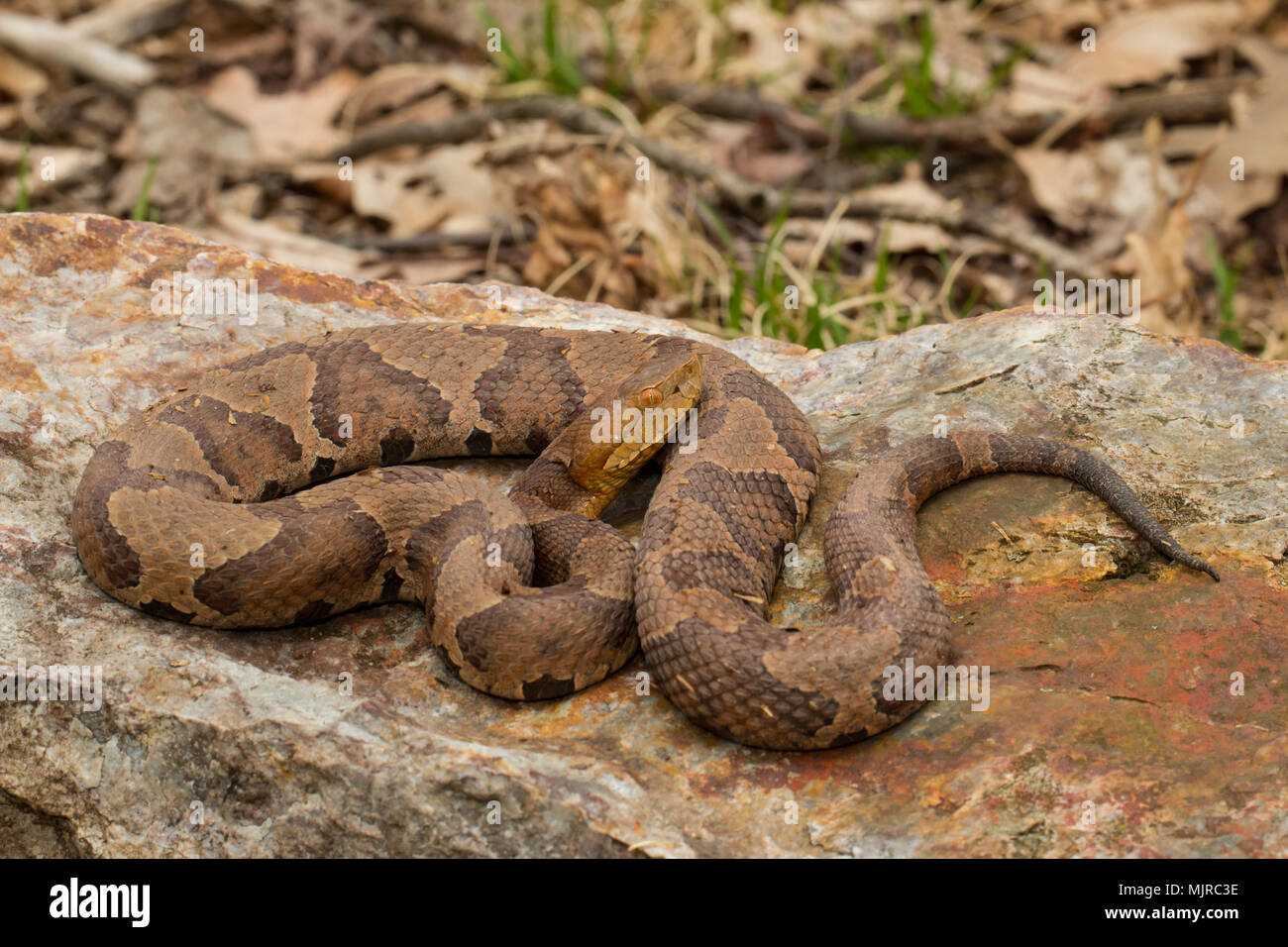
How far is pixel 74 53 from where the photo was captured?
1151 cm

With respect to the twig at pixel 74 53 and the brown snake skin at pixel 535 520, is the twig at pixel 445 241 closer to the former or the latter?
the twig at pixel 74 53

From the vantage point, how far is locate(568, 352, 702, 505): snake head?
576cm

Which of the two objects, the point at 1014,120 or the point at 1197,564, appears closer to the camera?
the point at 1197,564

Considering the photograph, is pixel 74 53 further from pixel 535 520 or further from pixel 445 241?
pixel 535 520

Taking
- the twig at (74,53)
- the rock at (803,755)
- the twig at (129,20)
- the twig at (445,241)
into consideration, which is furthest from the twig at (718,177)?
the rock at (803,755)

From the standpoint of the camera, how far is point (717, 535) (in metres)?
5.39

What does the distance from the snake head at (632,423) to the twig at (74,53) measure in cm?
759

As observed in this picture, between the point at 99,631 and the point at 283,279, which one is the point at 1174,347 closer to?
the point at 283,279

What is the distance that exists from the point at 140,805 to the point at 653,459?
8.90ft

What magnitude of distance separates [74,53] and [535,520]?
841 centimetres

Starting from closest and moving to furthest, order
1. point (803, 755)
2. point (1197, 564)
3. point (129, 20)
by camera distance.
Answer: point (803, 755) → point (1197, 564) → point (129, 20)

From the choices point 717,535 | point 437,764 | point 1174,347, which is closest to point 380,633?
point 437,764

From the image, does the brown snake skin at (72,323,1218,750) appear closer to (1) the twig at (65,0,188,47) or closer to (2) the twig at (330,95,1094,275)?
(2) the twig at (330,95,1094,275)

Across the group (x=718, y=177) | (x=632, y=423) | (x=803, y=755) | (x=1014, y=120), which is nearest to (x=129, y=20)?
(x=718, y=177)
